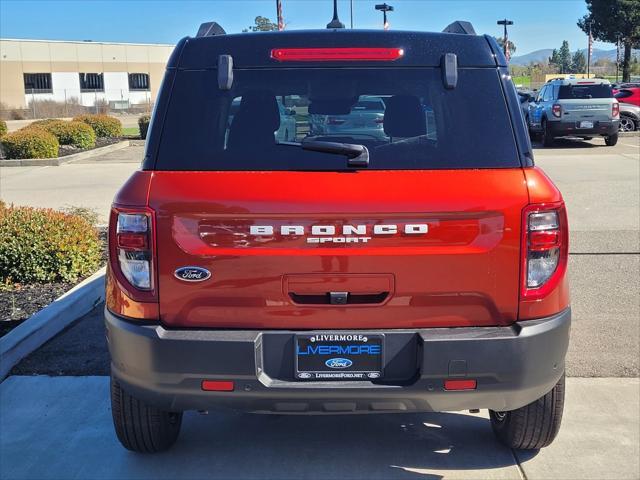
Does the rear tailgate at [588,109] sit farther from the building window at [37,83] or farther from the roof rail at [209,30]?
the building window at [37,83]

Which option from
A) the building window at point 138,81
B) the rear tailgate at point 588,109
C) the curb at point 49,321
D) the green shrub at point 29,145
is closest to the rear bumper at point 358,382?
the curb at point 49,321

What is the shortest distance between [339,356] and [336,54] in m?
1.29

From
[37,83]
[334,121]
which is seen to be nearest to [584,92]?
[334,121]

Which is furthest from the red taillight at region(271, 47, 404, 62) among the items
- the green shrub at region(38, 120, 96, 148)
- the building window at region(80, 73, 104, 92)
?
the building window at region(80, 73, 104, 92)

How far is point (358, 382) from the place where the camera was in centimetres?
289

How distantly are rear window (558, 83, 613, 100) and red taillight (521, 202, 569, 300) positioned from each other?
17.4 meters

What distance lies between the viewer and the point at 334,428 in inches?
155

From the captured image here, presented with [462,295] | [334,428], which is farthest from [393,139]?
[334,428]

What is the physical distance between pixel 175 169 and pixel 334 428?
1812 millimetres

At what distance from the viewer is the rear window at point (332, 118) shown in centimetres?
293

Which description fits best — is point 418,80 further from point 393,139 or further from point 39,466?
point 39,466

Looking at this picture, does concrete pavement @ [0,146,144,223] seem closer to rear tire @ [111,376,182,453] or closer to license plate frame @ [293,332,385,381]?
rear tire @ [111,376,182,453]

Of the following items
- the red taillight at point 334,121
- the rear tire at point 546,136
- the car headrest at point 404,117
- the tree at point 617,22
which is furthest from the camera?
the tree at point 617,22

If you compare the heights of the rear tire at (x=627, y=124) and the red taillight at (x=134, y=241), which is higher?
the red taillight at (x=134, y=241)
